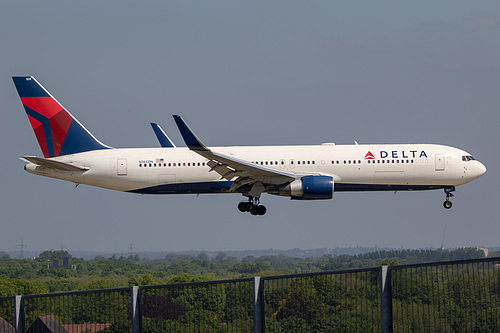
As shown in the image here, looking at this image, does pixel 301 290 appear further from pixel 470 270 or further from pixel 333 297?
pixel 470 270

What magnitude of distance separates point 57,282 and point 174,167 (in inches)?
1131

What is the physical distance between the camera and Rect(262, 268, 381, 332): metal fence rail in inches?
636

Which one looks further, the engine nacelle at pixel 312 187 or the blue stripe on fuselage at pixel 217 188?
the blue stripe on fuselage at pixel 217 188

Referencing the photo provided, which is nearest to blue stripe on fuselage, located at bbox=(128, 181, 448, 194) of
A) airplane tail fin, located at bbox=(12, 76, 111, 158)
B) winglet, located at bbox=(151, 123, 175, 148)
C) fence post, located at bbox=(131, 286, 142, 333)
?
airplane tail fin, located at bbox=(12, 76, 111, 158)

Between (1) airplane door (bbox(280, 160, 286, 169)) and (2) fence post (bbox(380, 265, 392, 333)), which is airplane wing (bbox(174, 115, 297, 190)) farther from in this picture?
(2) fence post (bbox(380, 265, 392, 333))

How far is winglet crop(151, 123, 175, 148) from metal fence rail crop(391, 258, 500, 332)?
1585 inches

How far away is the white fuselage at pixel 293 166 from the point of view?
151ft

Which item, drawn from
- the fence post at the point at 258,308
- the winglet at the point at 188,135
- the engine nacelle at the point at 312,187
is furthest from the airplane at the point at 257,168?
the fence post at the point at 258,308

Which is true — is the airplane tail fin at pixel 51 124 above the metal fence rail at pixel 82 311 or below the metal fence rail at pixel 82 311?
above

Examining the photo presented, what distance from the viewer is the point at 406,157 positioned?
152 ft

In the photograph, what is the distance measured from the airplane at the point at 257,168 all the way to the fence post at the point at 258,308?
2742cm

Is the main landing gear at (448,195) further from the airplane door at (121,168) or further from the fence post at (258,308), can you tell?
the fence post at (258,308)

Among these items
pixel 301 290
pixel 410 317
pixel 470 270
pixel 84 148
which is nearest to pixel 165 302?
pixel 301 290

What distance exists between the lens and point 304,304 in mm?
16516
